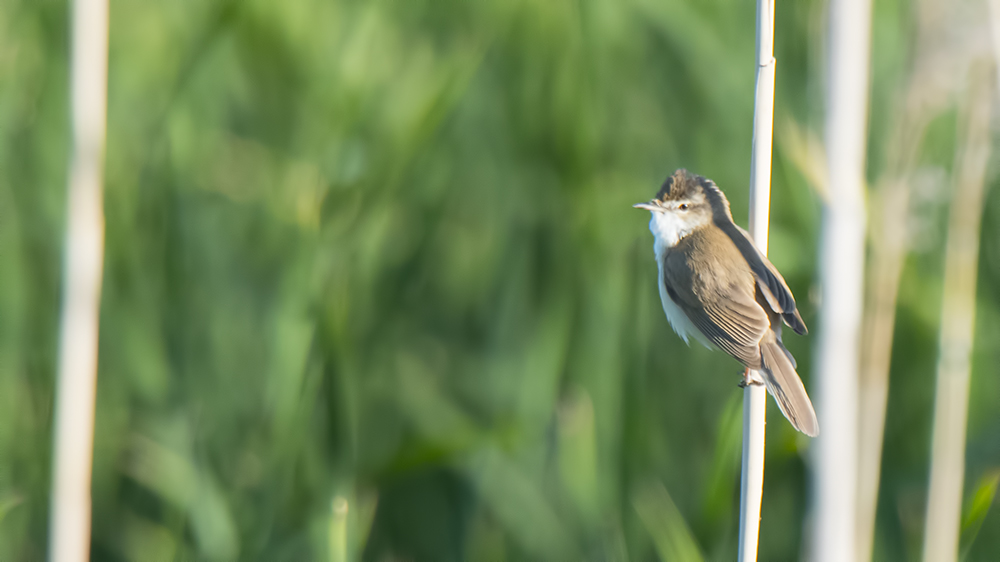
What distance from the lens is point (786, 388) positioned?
29.6 inches

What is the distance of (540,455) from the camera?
1.55 meters

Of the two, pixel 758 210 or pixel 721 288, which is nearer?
pixel 758 210

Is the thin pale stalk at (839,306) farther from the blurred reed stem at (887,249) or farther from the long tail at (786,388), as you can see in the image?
the blurred reed stem at (887,249)

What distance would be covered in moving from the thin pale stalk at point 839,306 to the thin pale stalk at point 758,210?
346mm

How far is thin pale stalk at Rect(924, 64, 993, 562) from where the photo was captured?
142 centimetres

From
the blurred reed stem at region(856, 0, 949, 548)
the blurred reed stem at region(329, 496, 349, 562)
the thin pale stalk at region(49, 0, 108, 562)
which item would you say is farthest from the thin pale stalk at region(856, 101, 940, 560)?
the thin pale stalk at region(49, 0, 108, 562)

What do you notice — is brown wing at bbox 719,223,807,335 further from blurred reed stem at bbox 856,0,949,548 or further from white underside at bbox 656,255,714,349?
blurred reed stem at bbox 856,0,949,548

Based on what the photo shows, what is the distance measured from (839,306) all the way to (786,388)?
1.22 feet

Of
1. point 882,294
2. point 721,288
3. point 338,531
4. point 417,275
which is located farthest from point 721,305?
point 417,275

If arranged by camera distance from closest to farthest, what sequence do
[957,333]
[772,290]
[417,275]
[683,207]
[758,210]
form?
1. [758,210]
2. [772,290]
3. [683,207]
4. [957,333]
5. [417,275]

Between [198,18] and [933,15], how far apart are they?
146 cm

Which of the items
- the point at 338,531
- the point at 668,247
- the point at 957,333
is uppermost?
the point at 668,247

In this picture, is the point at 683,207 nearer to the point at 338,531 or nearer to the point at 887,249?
the point at 338,531

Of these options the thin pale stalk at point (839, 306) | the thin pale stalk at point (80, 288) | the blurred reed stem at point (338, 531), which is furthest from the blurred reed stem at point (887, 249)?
the thin pale stalk at point (80, 288)
